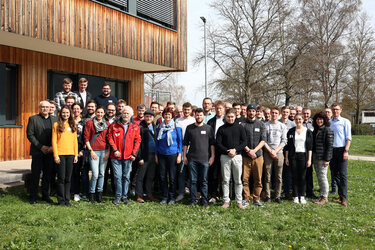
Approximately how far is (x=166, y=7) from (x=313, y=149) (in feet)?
26.4

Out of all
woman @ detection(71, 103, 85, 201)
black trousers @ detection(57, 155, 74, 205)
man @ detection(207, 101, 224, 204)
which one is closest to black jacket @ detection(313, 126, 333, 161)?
man @ detection(207, 101, 224, 204)

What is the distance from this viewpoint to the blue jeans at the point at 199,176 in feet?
22.7

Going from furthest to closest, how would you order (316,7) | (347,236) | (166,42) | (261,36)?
(316,7)
(261,36)
(166,42)
(347,236)

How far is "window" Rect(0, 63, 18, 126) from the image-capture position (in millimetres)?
9562

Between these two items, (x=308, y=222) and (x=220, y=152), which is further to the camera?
(x=220, y=152)

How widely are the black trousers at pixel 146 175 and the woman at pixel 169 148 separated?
280 millimetres

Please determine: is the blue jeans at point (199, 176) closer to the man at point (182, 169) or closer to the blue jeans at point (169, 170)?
the blue jeans at point (169, 170)

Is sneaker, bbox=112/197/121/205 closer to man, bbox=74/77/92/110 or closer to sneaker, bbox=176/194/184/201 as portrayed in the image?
sneaker, bbox=176/194/184/201

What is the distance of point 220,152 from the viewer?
7125 millimetres

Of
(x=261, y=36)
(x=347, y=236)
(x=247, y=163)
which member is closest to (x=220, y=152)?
(x=247, y=163)

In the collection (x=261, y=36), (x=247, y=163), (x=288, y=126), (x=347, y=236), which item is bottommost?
(x=347, y=236)

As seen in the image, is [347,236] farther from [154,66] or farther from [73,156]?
[154,66]

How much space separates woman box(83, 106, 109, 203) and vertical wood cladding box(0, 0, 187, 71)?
10.4 ft

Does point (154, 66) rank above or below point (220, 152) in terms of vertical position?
above
